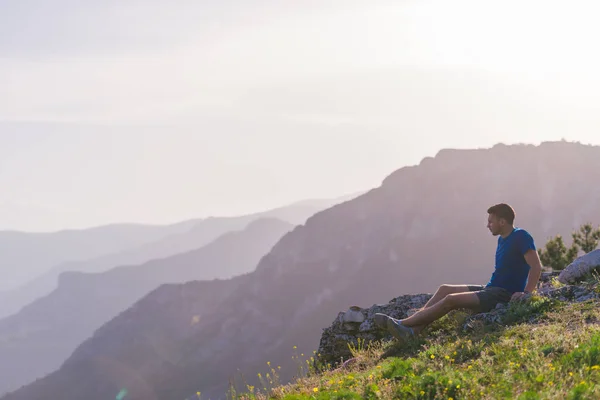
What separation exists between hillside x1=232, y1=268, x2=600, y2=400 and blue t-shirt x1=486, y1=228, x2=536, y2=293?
43 centimetres

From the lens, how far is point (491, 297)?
1087 centimetres

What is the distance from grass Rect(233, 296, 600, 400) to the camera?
6.79 m

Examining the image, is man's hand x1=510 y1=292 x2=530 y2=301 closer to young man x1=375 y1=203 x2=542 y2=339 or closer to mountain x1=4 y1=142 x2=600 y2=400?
young man x1=375 y1=203 x2=542 y2=339

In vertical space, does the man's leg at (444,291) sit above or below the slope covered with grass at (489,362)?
above

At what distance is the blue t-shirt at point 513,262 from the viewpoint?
10688 mm

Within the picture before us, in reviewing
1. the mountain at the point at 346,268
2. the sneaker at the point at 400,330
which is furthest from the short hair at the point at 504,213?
the mountain at the point at 346,268

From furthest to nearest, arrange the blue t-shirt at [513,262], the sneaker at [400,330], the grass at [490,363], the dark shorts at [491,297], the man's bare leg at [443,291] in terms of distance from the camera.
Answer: the man's bare leg at [443,291], the dark shorts at [491,297], the blue t-shirt at [513,262], the sneaker at [400,330], the grass at [490,363]

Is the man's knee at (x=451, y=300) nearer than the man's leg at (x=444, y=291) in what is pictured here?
Yes

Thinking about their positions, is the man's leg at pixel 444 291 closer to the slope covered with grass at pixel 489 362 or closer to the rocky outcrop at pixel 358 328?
the slope covered with grass at pixel 489 362

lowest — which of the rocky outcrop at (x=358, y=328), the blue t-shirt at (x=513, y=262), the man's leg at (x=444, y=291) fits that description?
the rocky outcrop at (x=358, y=328)

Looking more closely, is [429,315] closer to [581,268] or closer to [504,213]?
[504,213]

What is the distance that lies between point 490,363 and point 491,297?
3.19 m

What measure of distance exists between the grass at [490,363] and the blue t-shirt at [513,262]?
0.46 m

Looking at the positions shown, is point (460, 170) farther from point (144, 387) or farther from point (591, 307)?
point (591, 307)
